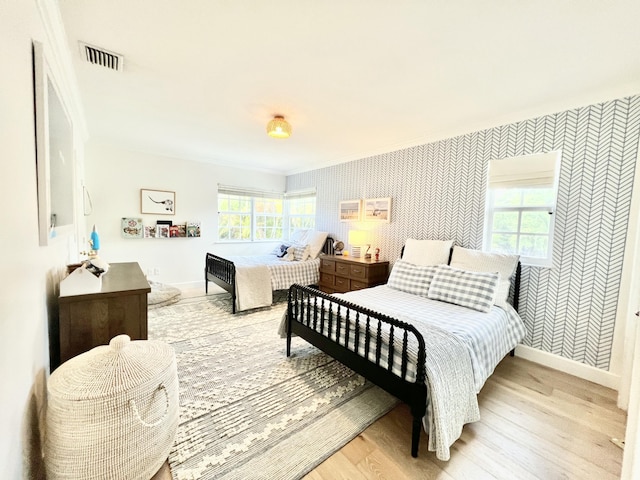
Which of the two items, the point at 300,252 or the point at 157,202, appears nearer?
the point at 157,202

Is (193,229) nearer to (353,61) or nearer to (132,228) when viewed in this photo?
(132,228)

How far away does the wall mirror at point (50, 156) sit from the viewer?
1.14 m

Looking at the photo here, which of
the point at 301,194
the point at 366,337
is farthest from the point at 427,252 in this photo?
the point at 301,194

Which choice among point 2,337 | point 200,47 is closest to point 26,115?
point 2,337

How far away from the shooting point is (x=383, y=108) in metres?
2.54

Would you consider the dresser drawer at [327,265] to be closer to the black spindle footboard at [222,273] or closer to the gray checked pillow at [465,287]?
the black spindle footboard at [222,273]

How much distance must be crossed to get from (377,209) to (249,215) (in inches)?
109

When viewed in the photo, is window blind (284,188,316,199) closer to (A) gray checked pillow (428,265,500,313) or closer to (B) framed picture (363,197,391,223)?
(B) framed picture (363,197,391,223)

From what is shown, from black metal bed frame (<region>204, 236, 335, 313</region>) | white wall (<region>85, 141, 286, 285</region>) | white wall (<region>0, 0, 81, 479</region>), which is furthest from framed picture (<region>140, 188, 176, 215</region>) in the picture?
white wall (<region>0, 0, 81, 479</region>)

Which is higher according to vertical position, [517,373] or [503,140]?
[503,140]

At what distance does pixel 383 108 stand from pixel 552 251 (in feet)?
6.71

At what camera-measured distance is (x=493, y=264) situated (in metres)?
2.57

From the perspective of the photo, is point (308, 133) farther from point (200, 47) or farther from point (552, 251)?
point (552, 251)

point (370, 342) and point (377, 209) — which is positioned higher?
point (377, 209)
